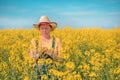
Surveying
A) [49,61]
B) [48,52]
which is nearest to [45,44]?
[48,52]

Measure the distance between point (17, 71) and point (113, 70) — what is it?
146cm

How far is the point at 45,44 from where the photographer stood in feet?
18.3

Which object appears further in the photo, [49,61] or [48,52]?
[48,52]

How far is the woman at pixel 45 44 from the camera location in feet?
18.0

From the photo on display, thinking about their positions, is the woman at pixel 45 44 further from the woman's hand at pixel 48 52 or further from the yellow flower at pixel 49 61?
the yellow flower at pixel 49 61

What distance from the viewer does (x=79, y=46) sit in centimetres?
855

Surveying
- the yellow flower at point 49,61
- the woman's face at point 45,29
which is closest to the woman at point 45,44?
the woman's face at point 45,29

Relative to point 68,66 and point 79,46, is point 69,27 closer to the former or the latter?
point 79,46

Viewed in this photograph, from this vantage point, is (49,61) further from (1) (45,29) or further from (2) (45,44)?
(1) (45,29)

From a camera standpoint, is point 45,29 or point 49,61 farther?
point 45,29

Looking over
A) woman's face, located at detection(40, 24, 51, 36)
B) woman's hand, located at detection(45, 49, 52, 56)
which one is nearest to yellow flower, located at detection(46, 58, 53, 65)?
woman's hand, located at detection(45, 49, 52, 56)

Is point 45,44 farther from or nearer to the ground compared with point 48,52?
farther from the ground

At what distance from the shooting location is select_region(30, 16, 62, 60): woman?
550cm

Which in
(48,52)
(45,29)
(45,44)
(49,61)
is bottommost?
(49,61)
